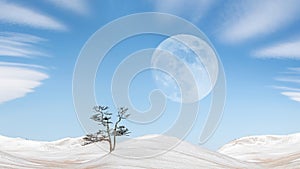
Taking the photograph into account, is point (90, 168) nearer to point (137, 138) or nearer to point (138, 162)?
point (138, 162)

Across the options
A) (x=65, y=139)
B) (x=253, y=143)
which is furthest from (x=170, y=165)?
(x=253, y=143)

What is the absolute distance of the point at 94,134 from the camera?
44656mm

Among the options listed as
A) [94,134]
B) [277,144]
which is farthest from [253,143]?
[94,134]

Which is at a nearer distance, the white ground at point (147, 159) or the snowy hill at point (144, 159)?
the snowy hill at point (144, 159)

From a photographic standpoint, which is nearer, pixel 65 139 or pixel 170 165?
pixel 170 165

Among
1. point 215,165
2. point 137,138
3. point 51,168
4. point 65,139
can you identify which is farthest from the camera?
point 65,139

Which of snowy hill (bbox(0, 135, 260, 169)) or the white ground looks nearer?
snowy hill (bbox(0, 135, 260, 169))

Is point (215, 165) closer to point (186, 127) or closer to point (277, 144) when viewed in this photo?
point (186, 127)

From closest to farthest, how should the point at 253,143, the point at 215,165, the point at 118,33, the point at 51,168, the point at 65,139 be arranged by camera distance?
the point at 118,33
the point at 51,168
the point at 215,165
the point at 65,139
the point at 253,143

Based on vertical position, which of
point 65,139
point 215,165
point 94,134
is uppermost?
point 65,139

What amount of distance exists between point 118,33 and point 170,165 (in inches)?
794

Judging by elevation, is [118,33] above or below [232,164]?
above

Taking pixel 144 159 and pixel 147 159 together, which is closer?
pixel 144 159

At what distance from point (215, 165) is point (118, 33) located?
25.2 meters
